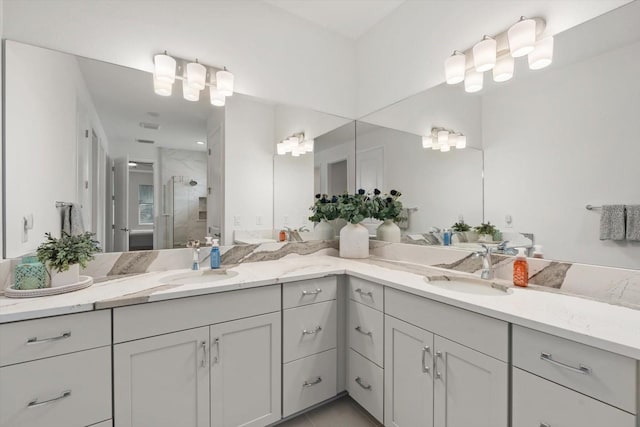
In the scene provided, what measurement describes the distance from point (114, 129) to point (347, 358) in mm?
1936

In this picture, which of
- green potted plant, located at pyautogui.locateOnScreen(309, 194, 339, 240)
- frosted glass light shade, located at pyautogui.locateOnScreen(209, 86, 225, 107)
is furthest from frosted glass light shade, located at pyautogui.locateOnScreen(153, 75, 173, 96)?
green potted plant, located at pyautogui.locateOnScreen(309, 194, 339, 240)

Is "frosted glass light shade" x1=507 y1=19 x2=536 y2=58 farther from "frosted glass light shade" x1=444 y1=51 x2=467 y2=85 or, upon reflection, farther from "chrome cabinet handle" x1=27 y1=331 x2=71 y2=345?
"chrome cabinet handle" x1=27 y1=331 x2=71 y2=345

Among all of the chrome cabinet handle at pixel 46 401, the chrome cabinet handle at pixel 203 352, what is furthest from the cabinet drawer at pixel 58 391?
the chrome cabinet handle at pixel 203 352

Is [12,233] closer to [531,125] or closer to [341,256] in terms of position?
[341,256]

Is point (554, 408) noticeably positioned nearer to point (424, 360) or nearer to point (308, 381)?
point (424, 360)

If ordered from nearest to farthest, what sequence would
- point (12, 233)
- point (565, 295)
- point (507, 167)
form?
point (565, 295), point (12, 233), point (507, 167)

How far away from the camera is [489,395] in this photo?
3.47ft

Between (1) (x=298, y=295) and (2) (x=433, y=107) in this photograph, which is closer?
(1) (x=298, y=295)

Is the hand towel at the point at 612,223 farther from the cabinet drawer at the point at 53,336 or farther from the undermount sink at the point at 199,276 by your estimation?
the cabinet drawer at the point at 53,336

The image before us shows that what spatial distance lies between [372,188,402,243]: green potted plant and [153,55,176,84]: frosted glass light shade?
1602 mm

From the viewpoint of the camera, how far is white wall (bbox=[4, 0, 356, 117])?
151cm

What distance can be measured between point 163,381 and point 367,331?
101cm

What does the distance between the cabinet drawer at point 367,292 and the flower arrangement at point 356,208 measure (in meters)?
0.61

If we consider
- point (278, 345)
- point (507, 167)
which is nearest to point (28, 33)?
point (278, 345)
